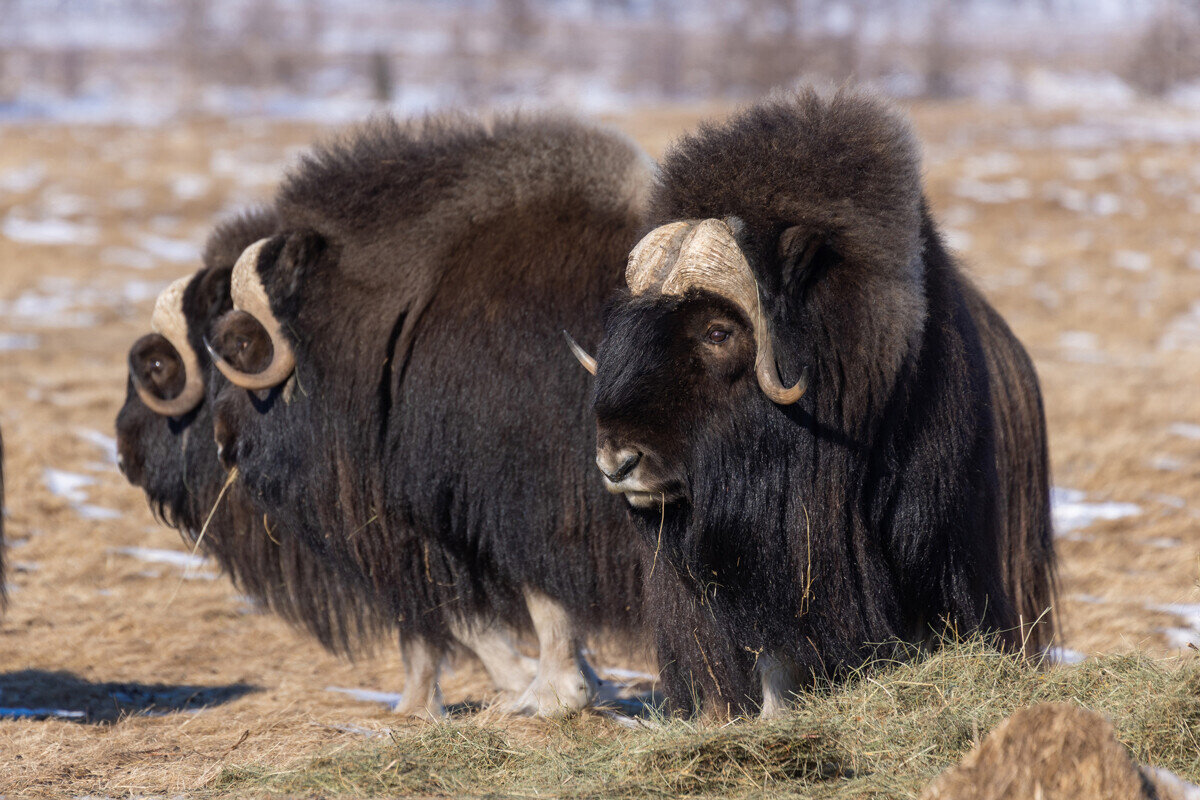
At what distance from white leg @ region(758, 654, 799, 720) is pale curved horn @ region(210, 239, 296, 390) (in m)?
1.78

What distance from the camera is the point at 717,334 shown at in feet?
9.43

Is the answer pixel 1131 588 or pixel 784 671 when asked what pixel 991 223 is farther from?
pixel 784 671

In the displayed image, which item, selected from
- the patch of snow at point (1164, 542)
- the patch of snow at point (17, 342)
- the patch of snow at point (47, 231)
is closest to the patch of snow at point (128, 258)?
the patch of snow at point (47, 231)

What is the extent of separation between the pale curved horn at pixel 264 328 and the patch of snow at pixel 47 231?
13.2m

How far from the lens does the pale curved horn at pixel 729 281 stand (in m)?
2.77

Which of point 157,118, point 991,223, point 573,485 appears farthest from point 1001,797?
point 157,118

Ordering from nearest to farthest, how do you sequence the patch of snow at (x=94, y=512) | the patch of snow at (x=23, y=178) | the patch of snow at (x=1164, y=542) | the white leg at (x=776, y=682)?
1. the white leg at (x=776, y=682)
2. the patch of snow at (x=1164, y=542)
3. the patch of snow at (x=94, y=512)
4. the patch of snow at (x=23, y=178)

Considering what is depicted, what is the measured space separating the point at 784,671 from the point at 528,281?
1385 mm

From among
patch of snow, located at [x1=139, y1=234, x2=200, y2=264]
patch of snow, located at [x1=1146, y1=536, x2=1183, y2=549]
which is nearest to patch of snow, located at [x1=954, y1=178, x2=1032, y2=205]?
patch of snow, located at [x1=139, y1=234, x2=200, y2=264]

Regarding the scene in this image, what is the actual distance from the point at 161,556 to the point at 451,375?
3.05m

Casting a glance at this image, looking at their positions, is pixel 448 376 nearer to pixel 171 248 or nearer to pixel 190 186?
pixel 171 248

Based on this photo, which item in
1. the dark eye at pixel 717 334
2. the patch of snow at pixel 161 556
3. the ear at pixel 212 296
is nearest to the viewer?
the dark eye at pixel 717 334

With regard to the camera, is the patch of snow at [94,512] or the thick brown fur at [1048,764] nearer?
the thick brown fur at [1048,764]

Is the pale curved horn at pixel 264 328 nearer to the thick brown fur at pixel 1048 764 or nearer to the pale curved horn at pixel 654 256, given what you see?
the pale curved horn at pixel 654 256
